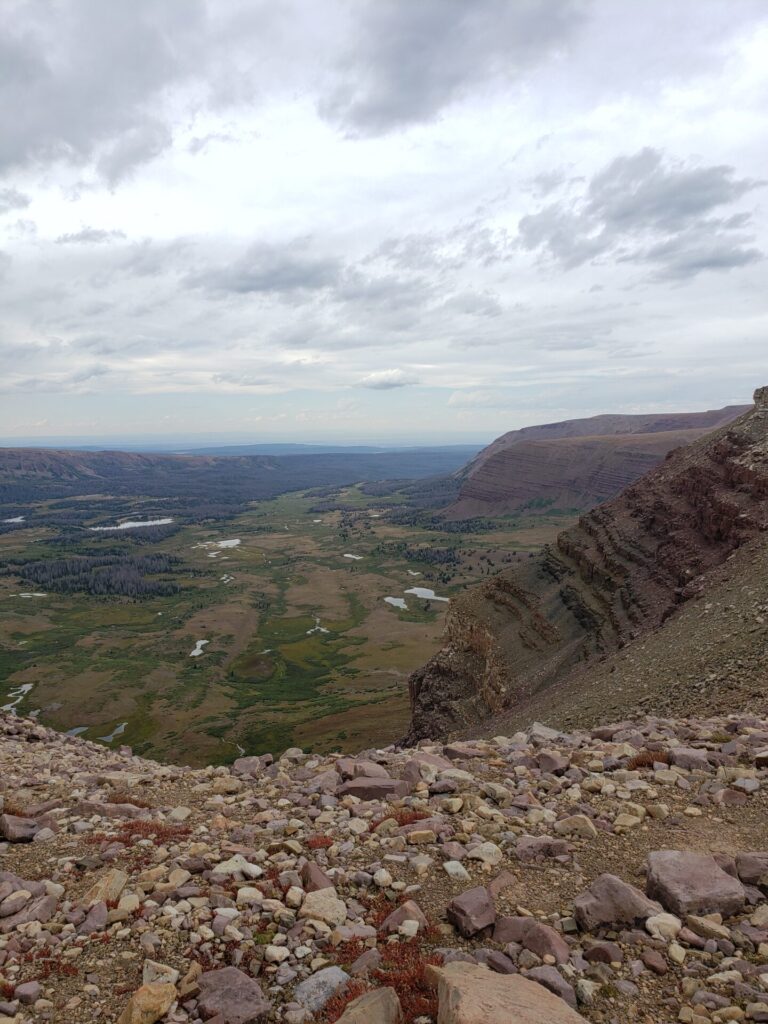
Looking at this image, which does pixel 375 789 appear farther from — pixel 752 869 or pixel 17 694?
pixel 17 694

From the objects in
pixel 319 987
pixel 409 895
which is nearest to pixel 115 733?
pixel 409 895

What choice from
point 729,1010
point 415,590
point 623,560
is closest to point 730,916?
point 729,1010

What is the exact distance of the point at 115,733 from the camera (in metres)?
83.3

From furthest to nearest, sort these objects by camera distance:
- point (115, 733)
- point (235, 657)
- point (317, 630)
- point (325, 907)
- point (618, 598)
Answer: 1. point (317, 630)
2. point (235, 657)
3. point (115, 733)
4. point (618, 598)
5. point (325, 907)

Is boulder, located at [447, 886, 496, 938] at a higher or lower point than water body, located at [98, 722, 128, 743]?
higher

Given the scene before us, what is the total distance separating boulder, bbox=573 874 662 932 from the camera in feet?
22.8

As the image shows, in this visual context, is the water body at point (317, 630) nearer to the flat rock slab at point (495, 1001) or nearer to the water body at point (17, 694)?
the water body at point (17, 694)

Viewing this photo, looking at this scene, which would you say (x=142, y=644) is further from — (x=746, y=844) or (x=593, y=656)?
(x=746, y=844)

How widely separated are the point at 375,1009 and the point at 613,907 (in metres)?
3.24

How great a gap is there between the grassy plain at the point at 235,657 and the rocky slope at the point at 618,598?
767 inches

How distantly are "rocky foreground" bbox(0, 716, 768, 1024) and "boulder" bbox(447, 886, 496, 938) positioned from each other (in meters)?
0.03

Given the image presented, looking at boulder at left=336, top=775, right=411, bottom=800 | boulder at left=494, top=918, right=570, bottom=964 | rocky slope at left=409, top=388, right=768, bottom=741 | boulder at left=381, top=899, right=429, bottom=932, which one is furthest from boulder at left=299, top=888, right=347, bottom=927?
rocky slope at left=409, top=388, right=768, bottom=741

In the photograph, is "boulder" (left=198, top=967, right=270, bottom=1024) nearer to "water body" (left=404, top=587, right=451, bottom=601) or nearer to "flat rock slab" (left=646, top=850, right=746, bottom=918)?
"flat rock slab" (left=646, top=850, right=746, bottom=918)

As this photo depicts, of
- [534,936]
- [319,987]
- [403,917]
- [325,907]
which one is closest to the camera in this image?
[319,987]
